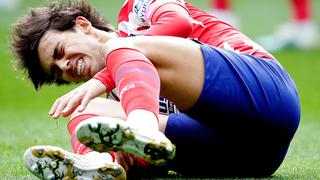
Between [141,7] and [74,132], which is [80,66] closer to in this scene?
[74,132]

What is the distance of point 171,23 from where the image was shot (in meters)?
2.96

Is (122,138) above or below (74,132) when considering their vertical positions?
above

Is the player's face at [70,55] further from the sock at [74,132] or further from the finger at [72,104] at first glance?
the finger at [72,104]

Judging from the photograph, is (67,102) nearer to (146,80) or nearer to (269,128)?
(146,80)

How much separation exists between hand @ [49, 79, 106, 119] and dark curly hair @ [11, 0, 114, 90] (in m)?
0.49

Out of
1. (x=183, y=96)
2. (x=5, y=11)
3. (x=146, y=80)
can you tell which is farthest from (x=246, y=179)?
(x=5, y=11)

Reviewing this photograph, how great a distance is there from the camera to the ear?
3154 millimetres

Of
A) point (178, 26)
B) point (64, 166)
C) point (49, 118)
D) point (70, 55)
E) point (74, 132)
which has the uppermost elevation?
point (178, 26)

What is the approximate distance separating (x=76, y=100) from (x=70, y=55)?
0.39 m

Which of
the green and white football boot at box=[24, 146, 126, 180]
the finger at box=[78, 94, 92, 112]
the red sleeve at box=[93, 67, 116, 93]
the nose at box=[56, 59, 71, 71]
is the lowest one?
the green and white football boot at box=[24, 146, 126, 180]

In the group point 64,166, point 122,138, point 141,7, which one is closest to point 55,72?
point 141,7

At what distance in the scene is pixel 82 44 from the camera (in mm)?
3023

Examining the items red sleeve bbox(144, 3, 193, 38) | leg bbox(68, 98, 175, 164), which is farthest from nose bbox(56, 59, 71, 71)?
leg bbox(68, 98, 175, 164)

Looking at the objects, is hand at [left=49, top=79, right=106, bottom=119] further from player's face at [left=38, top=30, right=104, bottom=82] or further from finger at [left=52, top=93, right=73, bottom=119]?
player's face at [left=38, top=30, right=104, bottom=82]
